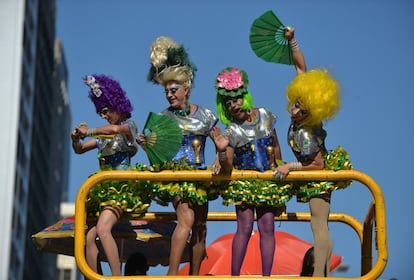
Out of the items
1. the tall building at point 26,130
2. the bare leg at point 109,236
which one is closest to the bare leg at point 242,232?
the bare leg at point 109,236

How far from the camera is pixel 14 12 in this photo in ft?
260

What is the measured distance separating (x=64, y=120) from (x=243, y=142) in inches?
4560

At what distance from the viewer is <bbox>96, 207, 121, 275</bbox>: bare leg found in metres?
10.7

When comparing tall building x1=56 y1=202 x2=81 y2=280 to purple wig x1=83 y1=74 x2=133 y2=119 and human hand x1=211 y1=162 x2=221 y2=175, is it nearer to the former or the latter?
purple wig x1=83 y1=74 x2=133 y2=119

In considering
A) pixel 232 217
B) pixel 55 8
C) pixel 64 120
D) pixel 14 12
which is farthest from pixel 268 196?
pixel 64 120

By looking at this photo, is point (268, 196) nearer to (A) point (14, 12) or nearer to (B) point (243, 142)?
(B) point (243, 142)

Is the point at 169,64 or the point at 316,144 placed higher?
the point at 169,64

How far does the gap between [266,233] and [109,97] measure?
1.95m

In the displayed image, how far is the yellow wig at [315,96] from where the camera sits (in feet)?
34.9

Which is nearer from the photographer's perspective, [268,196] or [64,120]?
[268,196]

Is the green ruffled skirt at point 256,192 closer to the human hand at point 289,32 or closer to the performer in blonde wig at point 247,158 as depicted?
the performer in blonde wig at point 247,158

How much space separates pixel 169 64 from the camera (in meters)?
11.2

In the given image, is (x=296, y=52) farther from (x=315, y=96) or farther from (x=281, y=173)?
(x=281, y=173)

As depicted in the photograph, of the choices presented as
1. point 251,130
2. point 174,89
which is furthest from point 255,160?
point 174,89
